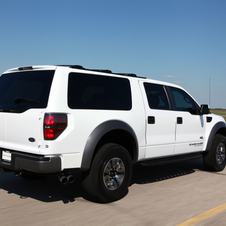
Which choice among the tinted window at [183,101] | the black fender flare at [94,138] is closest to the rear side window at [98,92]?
the black fender flare at [94,138]

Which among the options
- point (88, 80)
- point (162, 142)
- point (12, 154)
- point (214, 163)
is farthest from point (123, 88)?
point (214, 163)

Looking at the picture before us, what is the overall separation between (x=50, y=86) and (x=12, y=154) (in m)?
1.03

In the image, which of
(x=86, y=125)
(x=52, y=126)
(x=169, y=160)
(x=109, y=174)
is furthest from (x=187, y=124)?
(x=52, y=126)

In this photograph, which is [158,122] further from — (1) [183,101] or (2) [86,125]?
(2) [86,125]

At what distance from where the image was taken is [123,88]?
496 cm

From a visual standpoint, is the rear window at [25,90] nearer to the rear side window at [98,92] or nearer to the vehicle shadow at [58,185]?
the rear side window at [98,92]

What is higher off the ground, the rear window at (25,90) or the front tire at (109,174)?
the rear window at (25,90)

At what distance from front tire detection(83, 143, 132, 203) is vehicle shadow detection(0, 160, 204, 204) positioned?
39 centimetres

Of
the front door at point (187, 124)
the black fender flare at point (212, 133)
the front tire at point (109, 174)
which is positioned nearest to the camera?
the front tire at point (109, 174)

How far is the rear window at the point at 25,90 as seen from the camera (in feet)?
13.1

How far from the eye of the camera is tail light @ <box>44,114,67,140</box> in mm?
3771

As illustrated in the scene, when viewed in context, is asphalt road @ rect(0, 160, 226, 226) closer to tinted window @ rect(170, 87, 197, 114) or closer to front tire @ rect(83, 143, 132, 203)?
front tire @ rect(83, 143, 132, 203)

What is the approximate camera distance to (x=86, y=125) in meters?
4.13

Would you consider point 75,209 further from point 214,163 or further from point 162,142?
point 214,163
